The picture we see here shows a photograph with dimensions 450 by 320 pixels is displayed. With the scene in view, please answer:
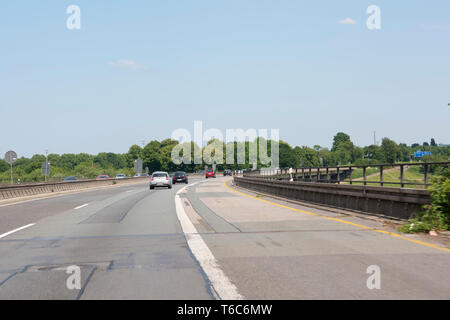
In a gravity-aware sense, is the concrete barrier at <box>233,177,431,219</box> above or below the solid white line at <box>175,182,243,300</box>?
above

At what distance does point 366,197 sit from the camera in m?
15.3

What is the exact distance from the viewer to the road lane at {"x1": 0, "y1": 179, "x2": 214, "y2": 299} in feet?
19.1

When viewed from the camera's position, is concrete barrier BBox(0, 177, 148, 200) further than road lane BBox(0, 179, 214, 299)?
Yes

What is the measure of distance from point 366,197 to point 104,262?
32.0ft

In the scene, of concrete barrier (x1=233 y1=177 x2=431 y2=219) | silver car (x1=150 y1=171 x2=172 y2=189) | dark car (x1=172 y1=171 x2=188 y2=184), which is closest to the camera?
concrete barrier (x1=233 y1=177 x2=431 y2=219)

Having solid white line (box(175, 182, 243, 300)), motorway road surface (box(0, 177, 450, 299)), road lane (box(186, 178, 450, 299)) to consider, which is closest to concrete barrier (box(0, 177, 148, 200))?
motorway road surface (box(0, 177, 450, 299))

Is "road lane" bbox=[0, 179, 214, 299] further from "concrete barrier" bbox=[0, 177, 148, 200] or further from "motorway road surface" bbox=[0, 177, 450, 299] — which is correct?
"concrete barrier" bbox=[0, 177, 148, 200]

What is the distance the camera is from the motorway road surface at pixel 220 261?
19.0ft

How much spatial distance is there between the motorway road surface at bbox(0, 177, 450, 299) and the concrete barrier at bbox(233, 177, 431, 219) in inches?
35.8

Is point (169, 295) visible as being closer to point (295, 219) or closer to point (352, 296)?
point (352, 296)

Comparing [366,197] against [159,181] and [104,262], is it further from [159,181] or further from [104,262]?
[159,181]

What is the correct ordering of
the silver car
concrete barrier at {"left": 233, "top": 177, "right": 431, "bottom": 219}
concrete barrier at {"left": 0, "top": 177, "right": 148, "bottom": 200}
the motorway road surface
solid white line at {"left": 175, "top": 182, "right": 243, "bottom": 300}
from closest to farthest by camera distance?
solid white line at {"left": 175, "top": 182, "right": 243, "bottom": 300}, the motorway road surface, concrete barrier at {"left": 233, "top": 177, "right": 431, "bottom": 219}, concrete barrier at {"left": 0, "top": 177, "right": 148, "bottom": 200}, the silver car

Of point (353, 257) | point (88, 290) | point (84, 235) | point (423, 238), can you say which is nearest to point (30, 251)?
point (84, 235)
